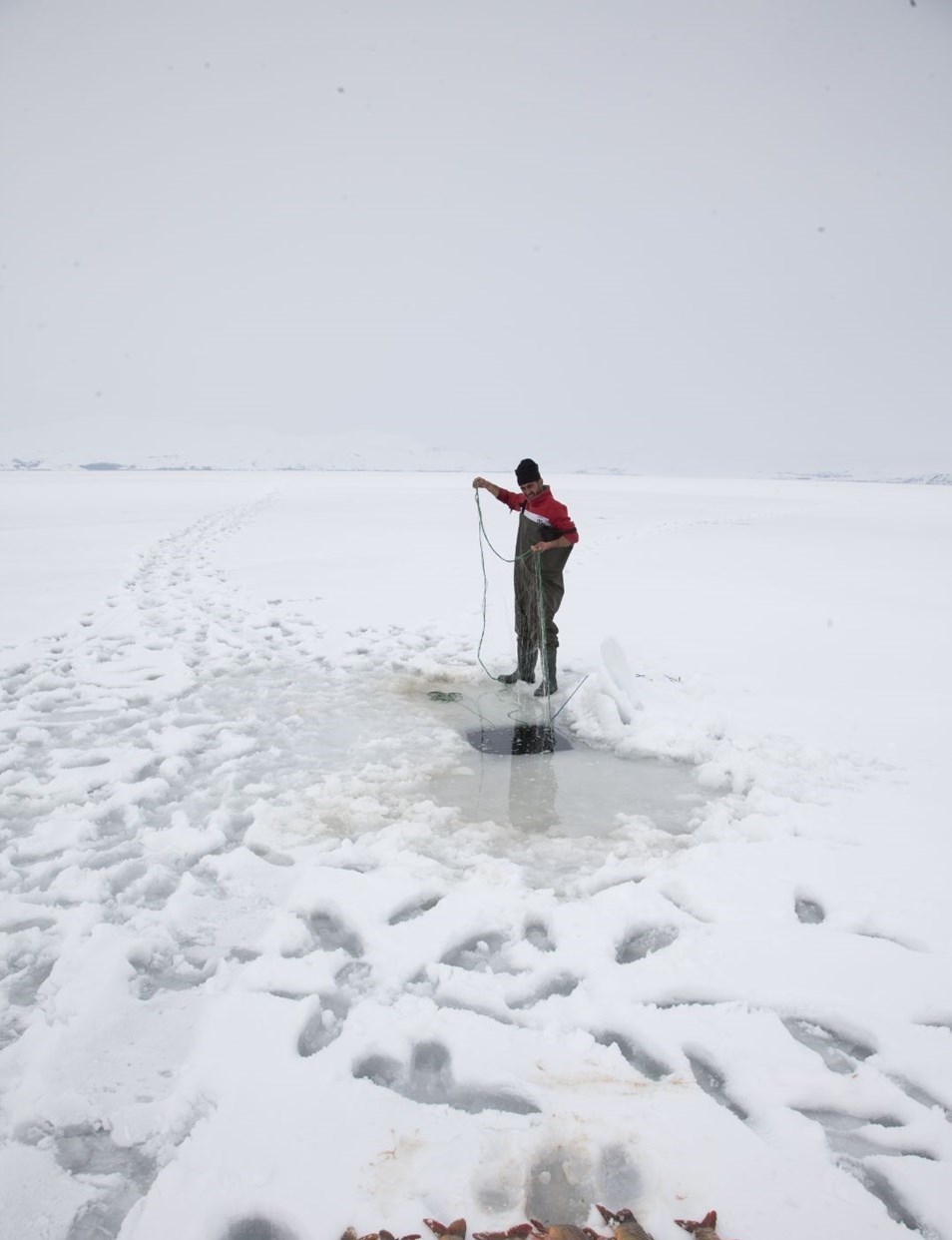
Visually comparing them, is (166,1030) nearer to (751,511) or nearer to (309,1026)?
(309,1026)

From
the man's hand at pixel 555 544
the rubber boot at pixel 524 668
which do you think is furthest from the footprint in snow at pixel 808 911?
the rubber boot at pixel 524 668

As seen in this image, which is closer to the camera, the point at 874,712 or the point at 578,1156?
the point at 578,1156

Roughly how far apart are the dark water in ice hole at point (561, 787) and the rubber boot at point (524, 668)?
920mm

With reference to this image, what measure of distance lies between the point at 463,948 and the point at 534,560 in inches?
116

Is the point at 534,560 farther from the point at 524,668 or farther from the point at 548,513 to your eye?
the point at 524,668

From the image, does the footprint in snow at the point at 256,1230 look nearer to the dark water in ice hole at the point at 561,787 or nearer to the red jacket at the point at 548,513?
the dark water in ice hole at the point at 561,787

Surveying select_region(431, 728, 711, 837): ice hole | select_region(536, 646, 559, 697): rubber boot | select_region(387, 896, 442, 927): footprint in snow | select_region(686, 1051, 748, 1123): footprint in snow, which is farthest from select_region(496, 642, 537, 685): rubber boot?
select_region(686, 1051, 748, 1123): footprint in snow

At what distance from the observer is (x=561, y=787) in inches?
148

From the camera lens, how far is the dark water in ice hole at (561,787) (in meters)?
3.39

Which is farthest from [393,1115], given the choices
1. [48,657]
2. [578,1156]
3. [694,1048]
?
[48,657]

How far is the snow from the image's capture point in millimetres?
1655

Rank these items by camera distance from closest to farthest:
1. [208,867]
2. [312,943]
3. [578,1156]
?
[578,1156]
[312,943]
[208,867]

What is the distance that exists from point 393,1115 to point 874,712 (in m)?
4.30

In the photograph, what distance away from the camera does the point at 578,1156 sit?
1.70m
